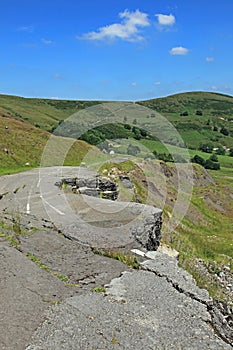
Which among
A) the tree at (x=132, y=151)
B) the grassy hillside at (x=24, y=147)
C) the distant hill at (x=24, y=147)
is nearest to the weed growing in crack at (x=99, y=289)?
the grassy hillside at (x=24, y=147)

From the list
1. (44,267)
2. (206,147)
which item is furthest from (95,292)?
(206,147)

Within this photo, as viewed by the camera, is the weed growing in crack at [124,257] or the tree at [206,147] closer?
the weed growing in crack at [124,257]

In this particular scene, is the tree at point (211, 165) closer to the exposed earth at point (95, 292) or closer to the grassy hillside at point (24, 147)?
the grassy hillside at point (24, 147)

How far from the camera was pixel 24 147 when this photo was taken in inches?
1640

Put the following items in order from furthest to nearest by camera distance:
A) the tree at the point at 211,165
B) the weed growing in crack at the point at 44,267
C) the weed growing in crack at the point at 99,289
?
the tree at the point at 211,165, the weed growing in crack at the point at 44,267, the weed growing in crack at the point at 99,289

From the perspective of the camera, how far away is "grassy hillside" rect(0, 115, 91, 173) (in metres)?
37.6

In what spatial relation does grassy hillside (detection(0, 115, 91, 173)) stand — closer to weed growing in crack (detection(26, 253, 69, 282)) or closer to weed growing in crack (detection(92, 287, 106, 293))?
weed growing in crack (detection(26, 253, 69, 282))

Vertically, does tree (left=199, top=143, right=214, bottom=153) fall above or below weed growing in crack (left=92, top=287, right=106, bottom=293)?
below

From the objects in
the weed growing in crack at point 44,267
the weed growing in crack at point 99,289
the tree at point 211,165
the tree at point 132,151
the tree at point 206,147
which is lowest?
the tree at point 211,165

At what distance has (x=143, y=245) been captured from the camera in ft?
45.8

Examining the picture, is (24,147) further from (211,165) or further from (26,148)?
(211,165)

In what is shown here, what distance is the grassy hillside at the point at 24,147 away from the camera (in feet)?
123

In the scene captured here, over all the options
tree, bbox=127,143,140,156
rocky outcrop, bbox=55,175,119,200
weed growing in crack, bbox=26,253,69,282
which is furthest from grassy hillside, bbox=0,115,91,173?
weed growing in crack, bbox=26,253,69,282

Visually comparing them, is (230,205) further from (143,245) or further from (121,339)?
(121,339)
